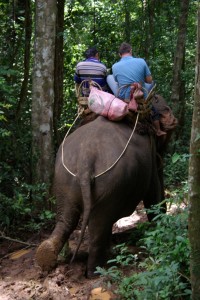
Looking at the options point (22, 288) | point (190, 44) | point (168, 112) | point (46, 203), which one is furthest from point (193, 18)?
point (22, 288)

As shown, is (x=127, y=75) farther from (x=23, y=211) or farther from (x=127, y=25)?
(x=127, y=25)

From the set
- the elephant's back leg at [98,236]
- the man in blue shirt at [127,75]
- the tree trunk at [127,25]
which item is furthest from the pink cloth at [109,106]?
the tree trunk at [127,25]

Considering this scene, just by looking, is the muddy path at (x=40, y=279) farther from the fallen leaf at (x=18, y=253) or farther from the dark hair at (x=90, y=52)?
the dark hair at (x=90, y=52)

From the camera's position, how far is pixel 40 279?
5602mm

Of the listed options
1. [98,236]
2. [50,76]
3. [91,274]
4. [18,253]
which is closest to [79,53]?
[50,76]

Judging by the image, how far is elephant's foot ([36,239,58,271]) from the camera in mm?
5527

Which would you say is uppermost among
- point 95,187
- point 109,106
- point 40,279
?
point 109,106

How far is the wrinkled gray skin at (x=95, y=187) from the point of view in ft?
18.2

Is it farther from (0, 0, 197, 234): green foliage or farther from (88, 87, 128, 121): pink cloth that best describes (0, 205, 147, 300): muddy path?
(88, 87, 128, 121): pink cloth

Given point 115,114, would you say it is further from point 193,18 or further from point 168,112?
point 193,18

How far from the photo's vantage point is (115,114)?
6.32 metres

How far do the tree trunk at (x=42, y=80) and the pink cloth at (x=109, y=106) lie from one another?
1560 millimetres

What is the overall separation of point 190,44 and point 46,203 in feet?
28.8

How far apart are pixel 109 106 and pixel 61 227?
5.34 feet
